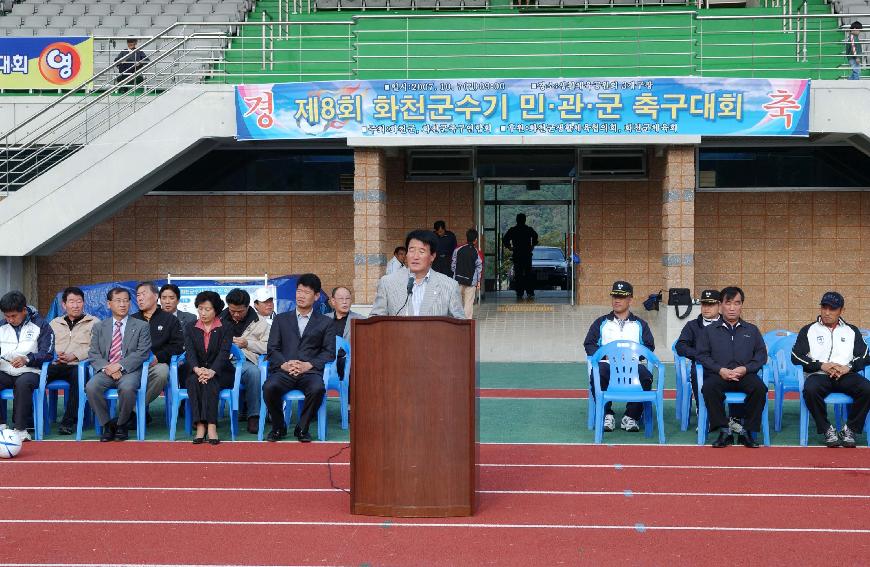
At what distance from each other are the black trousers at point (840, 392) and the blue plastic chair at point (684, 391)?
45.2 inches

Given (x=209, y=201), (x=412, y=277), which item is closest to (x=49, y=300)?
(x=209, y=201)

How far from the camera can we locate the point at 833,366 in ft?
31.9

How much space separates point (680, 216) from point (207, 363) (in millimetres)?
9320

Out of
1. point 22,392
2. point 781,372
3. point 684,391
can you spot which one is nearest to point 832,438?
point 781,372

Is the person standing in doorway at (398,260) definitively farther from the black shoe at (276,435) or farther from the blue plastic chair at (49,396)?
the black shoe at (276,435)

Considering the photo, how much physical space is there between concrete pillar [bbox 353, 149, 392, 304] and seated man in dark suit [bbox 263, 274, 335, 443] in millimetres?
6993

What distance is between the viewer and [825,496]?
7.54m

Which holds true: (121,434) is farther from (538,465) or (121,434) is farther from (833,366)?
(833,366)

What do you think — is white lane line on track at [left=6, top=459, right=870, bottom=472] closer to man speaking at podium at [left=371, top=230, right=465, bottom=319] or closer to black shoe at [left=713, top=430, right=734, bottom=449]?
black shoe at [left=713, top=430, right=734, bottom=449]

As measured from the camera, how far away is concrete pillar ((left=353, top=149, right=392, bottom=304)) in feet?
56.9

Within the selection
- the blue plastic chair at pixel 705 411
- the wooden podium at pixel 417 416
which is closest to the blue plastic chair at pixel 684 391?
the blue plastic chair at pixel 705 411

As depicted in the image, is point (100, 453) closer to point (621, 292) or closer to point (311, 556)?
point (311, 556)

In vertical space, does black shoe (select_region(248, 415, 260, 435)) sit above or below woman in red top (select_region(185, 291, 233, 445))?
below

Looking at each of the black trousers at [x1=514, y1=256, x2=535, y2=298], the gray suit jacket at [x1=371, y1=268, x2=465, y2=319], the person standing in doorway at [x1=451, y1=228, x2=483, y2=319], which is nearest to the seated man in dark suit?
the gray suit jacket at [x1=371, y1=268, x2=465, y2=319]
